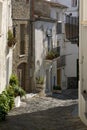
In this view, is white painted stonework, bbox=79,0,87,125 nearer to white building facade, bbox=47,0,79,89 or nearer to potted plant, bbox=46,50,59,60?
potted plant, bbox=46,50,59,60

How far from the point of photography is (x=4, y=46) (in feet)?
78.7

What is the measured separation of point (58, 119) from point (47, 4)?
743 inches

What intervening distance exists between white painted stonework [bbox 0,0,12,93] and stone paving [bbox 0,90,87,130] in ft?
6.32

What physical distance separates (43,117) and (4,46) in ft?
19.0

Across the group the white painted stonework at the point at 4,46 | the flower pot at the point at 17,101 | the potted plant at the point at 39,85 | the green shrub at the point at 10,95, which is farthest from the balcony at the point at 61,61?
the flower pot at the point at 17,101

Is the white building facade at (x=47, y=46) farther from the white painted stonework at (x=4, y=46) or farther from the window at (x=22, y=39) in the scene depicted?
the white painted stonework at (x=4, y=46)

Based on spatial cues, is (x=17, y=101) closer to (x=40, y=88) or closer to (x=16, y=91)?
(x=16, y=91)

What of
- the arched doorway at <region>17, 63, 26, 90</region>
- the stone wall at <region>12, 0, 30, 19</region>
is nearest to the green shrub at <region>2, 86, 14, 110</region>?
the arched doorway at <region>17, 63, 26, 90</region>

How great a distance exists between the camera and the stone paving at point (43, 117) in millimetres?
17297

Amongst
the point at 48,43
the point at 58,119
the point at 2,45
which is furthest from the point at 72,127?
the point at 48,43

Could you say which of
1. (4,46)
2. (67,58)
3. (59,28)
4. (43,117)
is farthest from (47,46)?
(43,117)

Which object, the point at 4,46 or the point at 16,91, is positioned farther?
the point at 16,91

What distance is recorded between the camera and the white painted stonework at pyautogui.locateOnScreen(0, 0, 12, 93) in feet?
76.0

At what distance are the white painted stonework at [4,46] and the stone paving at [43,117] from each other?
1.93m
